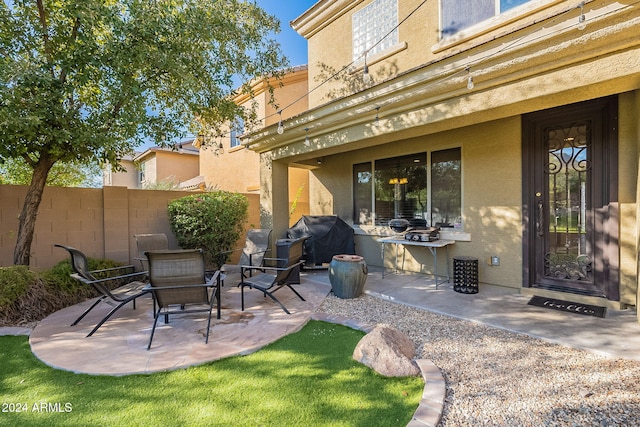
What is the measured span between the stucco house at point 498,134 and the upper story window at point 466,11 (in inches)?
0.9

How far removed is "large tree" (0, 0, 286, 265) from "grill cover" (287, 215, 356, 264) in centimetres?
382

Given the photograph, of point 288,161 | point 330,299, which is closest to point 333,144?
point 288,161

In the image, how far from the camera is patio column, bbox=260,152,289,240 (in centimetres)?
817

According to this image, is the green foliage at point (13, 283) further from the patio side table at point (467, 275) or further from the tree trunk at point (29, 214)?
the patio side table at point (467, 275)

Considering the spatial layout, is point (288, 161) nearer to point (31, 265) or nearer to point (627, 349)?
point (31, 265)

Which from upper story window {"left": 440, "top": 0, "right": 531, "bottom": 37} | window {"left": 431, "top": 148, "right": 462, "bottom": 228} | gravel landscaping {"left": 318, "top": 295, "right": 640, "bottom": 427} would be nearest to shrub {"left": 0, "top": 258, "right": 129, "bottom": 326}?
gravel landscaping {"left": 318, "top": 295, "right": 640, "bottom": 427}

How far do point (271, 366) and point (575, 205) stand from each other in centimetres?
543

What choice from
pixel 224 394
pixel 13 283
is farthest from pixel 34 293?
pixel 224 394

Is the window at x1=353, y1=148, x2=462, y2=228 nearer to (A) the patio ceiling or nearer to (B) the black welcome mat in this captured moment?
(A) the patio ceiling

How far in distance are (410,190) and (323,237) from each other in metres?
2.46

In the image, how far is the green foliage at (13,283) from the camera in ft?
14.7

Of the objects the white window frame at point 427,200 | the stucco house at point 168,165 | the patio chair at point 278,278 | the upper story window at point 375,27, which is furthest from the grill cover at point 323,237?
the stucco house at point 168,165

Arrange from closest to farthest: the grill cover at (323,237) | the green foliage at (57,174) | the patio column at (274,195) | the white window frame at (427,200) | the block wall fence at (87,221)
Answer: the block wall fence at (87,221) → the white window frame at (427,200) → the grill cover at (323,237) → the patio column at (274,195) → the green foliage at (57,174)

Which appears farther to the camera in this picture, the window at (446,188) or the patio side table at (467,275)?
the window at (446,188)
